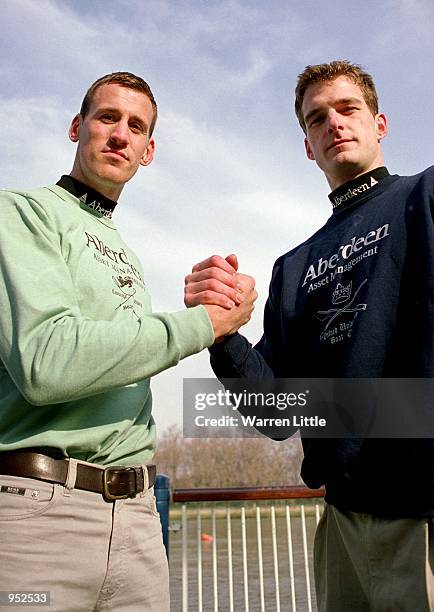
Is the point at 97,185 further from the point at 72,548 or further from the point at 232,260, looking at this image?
the point at 72,548

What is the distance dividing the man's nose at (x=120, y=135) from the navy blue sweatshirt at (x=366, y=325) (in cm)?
79

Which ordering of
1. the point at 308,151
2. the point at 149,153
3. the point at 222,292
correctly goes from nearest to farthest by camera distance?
the point at 222,292
the point at 149,153
the point at 308,151

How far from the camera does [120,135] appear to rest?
Result: 197 cm

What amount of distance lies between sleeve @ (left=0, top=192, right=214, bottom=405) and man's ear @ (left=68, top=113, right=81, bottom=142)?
0.72m

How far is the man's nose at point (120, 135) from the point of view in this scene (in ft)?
6.45

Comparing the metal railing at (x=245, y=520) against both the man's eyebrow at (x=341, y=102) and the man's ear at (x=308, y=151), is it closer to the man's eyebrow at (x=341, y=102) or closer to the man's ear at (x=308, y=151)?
the man's ear at (x=308, y=151)

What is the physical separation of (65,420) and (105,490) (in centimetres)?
23

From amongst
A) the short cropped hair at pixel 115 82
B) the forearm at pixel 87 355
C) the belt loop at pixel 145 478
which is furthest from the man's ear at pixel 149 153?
the belt loop at pixel 145 478

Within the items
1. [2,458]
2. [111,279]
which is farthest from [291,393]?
[2,458]

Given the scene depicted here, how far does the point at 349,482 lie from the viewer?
1784 millimetres

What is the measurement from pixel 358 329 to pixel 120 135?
104cm

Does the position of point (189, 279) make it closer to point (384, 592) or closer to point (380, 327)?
point (380, 327)

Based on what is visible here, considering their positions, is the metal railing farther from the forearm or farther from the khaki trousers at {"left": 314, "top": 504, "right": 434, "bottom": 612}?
the forearm

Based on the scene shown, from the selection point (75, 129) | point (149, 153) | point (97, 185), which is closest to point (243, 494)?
point (149, 153)
